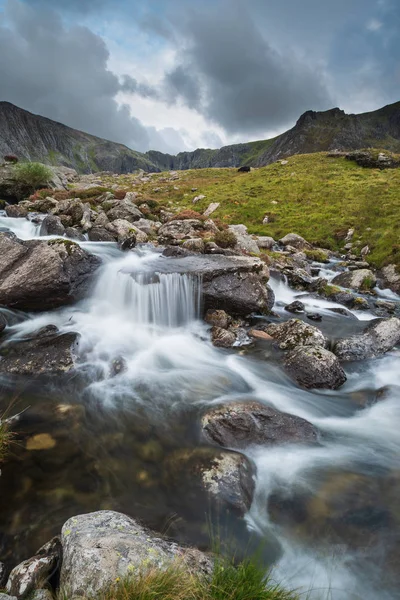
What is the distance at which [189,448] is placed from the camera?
23.9ft

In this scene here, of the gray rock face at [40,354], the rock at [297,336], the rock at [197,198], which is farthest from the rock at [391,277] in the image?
the rock at [197,198]

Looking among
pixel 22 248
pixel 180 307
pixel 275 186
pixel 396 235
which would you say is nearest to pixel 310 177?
pixel 275 186

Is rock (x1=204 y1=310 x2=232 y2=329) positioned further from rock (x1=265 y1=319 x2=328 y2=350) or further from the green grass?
the green grass

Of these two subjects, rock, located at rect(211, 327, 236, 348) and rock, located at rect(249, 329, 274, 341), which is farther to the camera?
rock, located at rect(249, 329, 274, 341)

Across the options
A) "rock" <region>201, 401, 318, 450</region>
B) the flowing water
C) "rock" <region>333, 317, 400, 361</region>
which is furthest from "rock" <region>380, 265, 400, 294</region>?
"rock" <region>201, 401, 318, 450</region>

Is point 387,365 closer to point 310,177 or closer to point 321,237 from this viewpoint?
point 321,237

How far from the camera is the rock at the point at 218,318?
14.0 meters

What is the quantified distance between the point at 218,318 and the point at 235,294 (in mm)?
1374

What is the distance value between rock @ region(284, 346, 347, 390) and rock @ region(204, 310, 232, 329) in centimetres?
382

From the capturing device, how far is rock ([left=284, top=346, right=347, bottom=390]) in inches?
400

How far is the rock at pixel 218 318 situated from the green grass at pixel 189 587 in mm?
10818

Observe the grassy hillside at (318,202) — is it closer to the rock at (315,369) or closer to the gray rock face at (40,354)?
the rock at (315,369)

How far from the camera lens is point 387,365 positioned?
11.6 metres

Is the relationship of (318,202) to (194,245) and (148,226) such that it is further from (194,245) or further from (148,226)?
(194,245)
